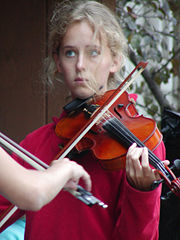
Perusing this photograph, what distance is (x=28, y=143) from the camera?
1508 millimetres

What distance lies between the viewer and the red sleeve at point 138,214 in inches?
45.8

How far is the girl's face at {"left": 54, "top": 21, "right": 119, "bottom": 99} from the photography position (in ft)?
4.47

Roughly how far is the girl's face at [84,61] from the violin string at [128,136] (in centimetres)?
12

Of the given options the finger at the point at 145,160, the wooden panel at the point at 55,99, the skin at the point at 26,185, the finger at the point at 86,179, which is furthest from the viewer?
the wooden panel at the point at 55,99

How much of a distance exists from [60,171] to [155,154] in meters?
0.53

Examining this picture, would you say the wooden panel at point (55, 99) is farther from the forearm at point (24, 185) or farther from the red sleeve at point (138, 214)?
the forearm at point (24, 185)

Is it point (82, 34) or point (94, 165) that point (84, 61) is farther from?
point (94, 165)

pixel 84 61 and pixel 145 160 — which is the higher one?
pixel 84 61

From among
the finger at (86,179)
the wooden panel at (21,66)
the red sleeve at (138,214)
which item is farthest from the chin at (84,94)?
the wooden panel at (21,66)

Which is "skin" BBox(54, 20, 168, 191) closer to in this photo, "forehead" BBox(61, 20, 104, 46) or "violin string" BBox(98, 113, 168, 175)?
"forehead" BBox(61, 20, 104, 46)

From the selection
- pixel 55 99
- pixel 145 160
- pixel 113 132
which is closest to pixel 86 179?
pixel 145 160

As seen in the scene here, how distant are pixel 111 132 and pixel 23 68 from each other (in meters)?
1.26

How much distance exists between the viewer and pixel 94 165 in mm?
1304

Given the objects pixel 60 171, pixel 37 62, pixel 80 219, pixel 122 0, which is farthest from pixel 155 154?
pixel 122 0
